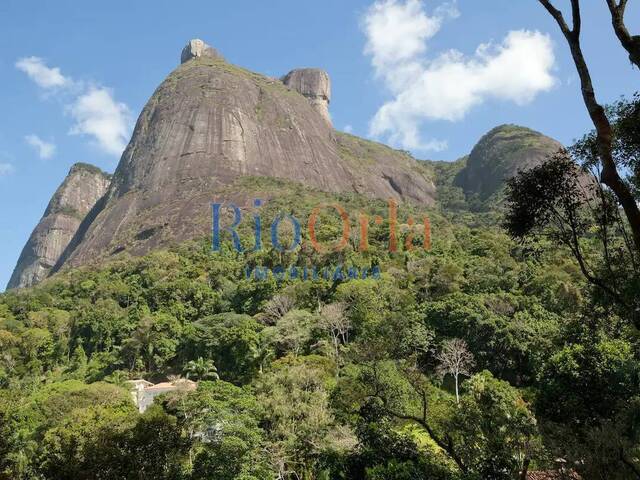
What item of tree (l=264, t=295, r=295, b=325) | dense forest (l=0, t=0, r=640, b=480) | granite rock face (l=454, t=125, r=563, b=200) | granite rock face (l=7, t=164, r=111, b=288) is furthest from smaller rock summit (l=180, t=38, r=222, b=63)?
tree (l=264, t=295, r=295, b=325)

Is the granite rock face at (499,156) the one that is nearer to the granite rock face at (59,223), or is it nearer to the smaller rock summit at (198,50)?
the smaller rock summit at (198,50)

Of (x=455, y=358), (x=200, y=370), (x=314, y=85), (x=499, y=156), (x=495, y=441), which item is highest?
(x=314, y=85)

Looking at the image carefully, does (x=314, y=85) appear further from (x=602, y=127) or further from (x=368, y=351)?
(x=602, y=127)

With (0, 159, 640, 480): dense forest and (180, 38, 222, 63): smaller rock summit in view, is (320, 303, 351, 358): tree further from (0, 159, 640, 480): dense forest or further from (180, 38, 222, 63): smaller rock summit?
(180, 38, 222, 63): smaller rock summit

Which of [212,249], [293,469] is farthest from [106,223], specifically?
[293,469]

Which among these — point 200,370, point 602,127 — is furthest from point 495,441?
point 200,370

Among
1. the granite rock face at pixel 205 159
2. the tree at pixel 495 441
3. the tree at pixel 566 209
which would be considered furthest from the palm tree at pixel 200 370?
the granite rock face at pixel 205 159
